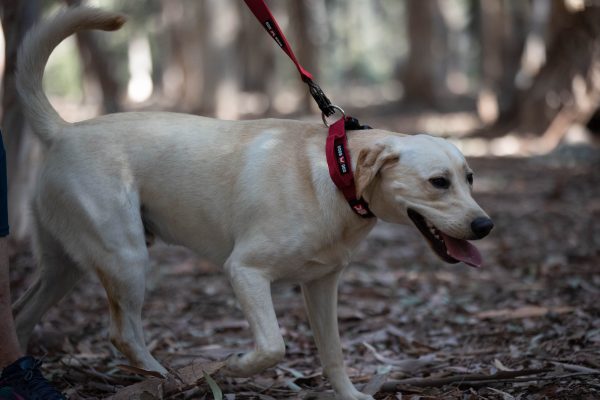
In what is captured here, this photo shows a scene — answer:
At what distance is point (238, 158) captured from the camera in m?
3.97

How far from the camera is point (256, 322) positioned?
360 cm

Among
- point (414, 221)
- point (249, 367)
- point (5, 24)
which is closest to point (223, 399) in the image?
point (249, 367)

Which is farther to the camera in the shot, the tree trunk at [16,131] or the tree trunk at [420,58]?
the tree trunk at [420,58]

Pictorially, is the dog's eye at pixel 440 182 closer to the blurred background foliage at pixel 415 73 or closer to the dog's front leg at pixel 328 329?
the dog's front leg at pixel 328 329

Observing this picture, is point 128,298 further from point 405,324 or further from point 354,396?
point 405,324

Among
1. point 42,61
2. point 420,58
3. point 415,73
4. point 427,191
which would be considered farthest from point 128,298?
point 415,73

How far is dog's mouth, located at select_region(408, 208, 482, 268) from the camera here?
3.66 meters

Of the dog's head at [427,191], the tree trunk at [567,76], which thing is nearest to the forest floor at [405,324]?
the dog's head at [427,191]

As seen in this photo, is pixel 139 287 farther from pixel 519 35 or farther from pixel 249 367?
pixel 519 35

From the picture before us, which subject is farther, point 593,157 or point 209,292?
point 593,157

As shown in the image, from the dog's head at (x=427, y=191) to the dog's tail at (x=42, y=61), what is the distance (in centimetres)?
170

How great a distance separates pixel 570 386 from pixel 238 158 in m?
1.99

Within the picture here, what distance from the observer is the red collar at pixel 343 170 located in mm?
3686

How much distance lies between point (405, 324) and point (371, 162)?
239 cm
